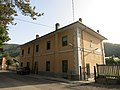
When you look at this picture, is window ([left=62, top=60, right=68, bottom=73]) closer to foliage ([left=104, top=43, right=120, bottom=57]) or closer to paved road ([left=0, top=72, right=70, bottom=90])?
paved road ([left=0, top=72, right=70, bottom=90])

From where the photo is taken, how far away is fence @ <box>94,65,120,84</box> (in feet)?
48.1

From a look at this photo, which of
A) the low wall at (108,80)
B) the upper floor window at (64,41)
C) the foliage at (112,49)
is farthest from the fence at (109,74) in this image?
the foliage at (112,49)

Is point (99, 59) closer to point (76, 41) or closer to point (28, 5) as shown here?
point (76, 41)

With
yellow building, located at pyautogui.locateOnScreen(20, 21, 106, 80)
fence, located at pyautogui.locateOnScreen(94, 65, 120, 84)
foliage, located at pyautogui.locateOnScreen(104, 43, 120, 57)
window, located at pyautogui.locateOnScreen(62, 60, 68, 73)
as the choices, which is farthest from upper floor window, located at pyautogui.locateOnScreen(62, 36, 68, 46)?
foliage, located at pyautogui.locateOnScreen(104, 43, 120, 57)

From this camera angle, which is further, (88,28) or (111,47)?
(111,47)

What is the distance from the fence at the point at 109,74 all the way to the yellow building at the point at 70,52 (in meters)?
3.01

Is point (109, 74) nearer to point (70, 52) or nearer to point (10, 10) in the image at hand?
point (70, 52)

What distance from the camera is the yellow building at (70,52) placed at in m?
19.2

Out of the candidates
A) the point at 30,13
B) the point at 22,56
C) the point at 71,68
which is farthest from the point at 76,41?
the point at 22,56

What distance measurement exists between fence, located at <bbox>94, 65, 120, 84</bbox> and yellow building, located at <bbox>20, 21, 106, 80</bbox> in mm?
3014

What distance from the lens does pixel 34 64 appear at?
28.9 m

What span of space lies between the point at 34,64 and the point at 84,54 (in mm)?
12102

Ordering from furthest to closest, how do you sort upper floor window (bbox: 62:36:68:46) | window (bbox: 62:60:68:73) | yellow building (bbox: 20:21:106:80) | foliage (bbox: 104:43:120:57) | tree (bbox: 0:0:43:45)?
foliage (bbox: 104:43:120:57), upper floor window (bbox: 62:36:68:46), window (bbox: 62:60:68:73), yellow building (bbox: 20:21:106:80), tree (bbox: 0:0:43:45)

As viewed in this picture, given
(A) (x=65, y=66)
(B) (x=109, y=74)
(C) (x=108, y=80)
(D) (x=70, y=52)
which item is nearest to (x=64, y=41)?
(D) (x=70, y=52)
